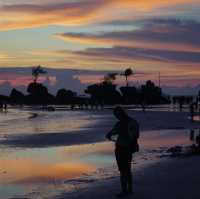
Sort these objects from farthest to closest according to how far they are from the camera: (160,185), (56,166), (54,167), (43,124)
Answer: (43,124), (56,166), (54,167), (160,185)

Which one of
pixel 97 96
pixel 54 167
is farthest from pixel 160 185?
pixel 97 96

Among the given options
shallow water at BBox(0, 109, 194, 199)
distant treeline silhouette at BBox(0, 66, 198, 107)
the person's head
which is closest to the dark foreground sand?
shallow water at BBox(0, 109, 194, 199)

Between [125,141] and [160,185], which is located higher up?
[125,141]

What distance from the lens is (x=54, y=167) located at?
19406 mm

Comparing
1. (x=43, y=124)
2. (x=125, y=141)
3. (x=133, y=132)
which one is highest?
(x=133, y=132)

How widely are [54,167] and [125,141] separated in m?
6.89

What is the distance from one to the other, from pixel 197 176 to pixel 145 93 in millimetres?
134892

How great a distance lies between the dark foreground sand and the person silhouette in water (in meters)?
0.37

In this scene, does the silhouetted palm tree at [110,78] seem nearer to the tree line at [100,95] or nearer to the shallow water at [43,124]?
the tree line at [100,95]

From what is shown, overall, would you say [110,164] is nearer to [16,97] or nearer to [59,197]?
[59,197]

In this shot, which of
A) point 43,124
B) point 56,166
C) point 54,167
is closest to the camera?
point 54,167

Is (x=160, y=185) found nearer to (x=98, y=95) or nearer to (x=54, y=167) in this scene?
(x=54, y=167)

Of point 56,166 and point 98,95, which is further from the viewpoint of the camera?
point 98,95

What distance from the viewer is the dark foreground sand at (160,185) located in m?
12.9
